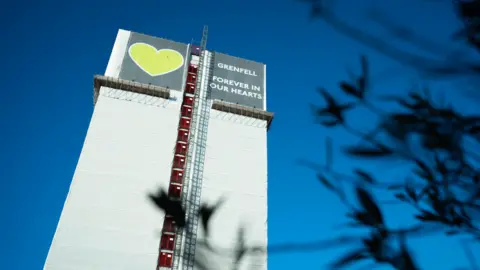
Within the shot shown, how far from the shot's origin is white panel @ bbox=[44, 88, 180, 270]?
23.6m

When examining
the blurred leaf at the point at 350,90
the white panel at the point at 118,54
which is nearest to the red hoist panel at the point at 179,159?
the white panel at the point at 118,54

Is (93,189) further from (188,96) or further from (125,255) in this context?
(188,96)

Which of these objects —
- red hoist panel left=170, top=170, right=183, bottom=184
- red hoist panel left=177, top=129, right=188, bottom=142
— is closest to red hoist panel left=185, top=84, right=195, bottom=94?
red hoist panel left=177, top=129, right=188, bottom=142

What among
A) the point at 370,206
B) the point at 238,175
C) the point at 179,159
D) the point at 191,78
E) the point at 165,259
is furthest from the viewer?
A: the point at 191,78

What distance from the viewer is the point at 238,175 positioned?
29578mm

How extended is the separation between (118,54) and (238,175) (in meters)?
13.8

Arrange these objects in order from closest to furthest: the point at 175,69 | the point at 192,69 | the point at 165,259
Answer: the point at 165,259 < the point at 175,69 < the point at 192,69

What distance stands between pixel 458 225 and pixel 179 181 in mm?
27575

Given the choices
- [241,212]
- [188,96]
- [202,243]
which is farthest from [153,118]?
[202,243]

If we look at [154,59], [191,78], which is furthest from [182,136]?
[154,59]

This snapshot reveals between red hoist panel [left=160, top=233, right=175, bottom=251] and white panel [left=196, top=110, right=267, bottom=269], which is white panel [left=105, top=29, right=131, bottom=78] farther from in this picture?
red hoist panel [left=160, top=233, right=175, bottom=251]

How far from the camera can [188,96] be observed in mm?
33344

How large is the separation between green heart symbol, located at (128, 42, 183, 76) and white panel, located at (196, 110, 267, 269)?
5354mm

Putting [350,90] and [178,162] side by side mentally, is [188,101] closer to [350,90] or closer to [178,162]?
[178,162]
